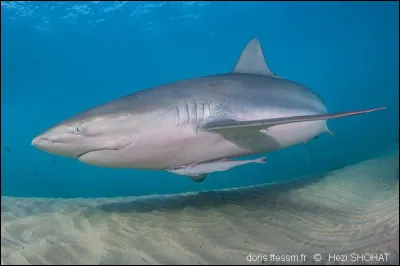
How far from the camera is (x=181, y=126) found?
152 inches

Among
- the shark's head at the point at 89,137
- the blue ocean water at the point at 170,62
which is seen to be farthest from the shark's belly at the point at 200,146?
the blue ocean water at the point at 170,62

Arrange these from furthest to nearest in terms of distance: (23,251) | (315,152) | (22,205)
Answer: (315,152) < (22,205) < (23,251)

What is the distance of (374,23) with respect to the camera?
47656mm

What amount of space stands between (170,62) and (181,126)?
6290 cm

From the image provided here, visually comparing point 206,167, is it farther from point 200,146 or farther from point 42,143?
point 42,143

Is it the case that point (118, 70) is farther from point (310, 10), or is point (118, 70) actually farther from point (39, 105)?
point (310, 10)

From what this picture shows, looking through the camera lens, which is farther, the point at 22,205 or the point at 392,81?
the point at 392,81

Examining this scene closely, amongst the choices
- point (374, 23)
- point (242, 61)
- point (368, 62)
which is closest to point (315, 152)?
point (242, 61)

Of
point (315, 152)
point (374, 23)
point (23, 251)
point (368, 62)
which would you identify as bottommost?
point (23, 251)

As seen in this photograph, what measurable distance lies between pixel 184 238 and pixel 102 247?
886 mm

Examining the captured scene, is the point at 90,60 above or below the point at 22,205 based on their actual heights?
above

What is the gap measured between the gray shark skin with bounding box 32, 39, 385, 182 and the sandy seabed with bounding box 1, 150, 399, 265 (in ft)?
2.69

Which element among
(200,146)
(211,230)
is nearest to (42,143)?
(200,146)

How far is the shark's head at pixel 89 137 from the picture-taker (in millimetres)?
3436
